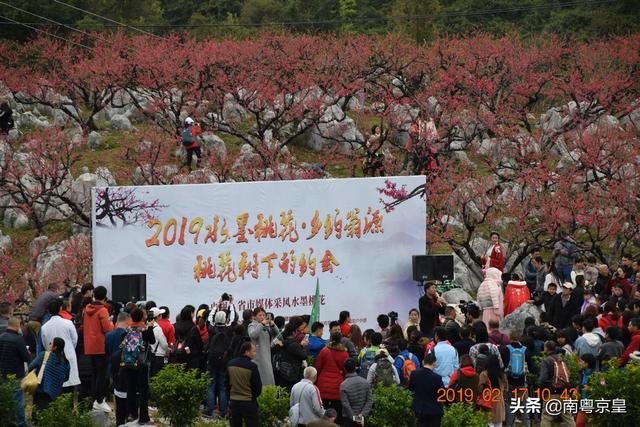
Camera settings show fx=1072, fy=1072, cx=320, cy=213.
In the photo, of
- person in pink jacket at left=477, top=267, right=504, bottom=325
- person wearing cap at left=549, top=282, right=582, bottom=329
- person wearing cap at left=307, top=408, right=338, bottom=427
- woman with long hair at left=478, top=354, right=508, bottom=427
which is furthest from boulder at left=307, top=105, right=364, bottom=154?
person wearing cap at left=307, top=408, right=338, bottom=427

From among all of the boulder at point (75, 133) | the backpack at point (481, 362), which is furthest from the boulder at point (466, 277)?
the backpack at point (481, 362)

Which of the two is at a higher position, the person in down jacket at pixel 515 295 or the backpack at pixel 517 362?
the person in down jacket at pixel 515 295

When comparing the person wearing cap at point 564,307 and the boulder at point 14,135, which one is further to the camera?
the boulder at point 14,135

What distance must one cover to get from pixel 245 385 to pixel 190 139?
13.9 m

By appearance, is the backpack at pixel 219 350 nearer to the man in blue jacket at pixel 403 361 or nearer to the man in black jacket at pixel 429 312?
the man in blue jacket at pixel 403 361

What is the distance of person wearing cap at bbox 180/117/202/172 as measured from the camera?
24562 mm

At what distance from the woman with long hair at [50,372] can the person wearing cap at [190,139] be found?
13.1 meters

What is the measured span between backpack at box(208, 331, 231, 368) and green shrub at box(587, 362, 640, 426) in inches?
166

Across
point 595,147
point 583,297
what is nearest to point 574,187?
point 595,147

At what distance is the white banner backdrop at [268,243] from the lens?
1636 centimetres

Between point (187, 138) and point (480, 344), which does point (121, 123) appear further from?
point (480, 344)

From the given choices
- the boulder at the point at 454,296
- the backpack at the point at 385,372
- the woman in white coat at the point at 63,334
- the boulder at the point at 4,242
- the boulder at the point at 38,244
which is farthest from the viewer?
the boulder at the point at 4,242

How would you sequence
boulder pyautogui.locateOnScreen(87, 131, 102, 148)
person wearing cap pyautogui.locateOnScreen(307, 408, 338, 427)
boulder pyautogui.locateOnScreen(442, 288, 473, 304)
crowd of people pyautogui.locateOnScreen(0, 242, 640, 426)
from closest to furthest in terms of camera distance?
person wearing cap pyautogui.locateOnScreen(307, 408, 338, 427), crowd of people pyautogui.locateOnScreen(0, 242, 640, 426), boulder pyautogui.locateOnScreen(442, 288, 473, 304), boulder pyautogui.locateOnScreen(87, 131, 102, 148)

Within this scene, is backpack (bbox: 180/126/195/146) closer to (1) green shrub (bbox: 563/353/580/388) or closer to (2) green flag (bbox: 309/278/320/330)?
(2) green flag (bbox: 309/278/320/330)
